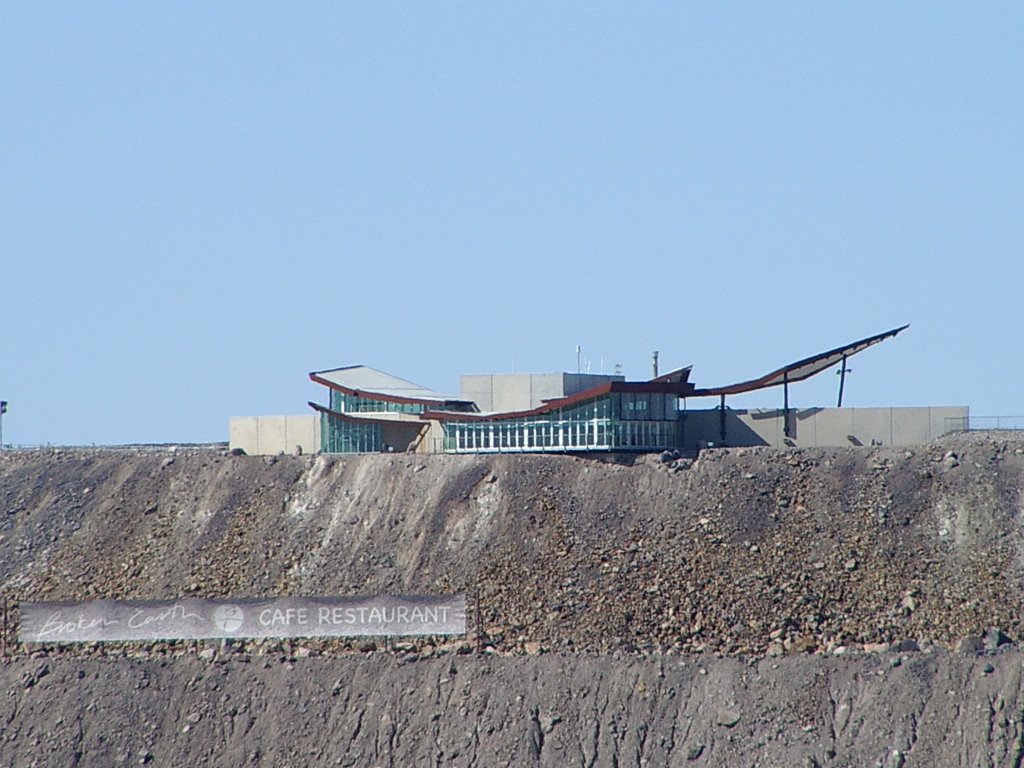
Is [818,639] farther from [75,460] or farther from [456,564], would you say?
[75,460]

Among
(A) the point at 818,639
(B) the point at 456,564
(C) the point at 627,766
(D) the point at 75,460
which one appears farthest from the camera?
(D) the point at 75,460

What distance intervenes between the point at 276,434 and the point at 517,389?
12675 millimetres

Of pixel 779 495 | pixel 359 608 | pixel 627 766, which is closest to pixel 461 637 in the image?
pixel 359 608

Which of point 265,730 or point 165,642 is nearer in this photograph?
point 265,730

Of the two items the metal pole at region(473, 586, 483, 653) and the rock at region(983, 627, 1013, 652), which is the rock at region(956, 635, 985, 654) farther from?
the metal pole at region(473, 586, 483, 653)

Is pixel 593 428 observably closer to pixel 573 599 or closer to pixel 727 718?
pixel 573 599

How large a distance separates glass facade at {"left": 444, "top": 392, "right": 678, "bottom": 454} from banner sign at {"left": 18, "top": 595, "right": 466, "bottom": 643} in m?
14.2

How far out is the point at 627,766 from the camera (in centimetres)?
6400

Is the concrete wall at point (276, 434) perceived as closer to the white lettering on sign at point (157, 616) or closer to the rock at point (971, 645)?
the white lettering on sign at point (157, 616)

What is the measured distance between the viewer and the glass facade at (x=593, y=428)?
8288 cm

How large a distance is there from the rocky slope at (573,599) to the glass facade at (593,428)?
2.05m

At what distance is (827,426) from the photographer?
277 ft

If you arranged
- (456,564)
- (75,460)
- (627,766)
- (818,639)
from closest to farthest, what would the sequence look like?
1. (627,766)
2. (818,639)
3. (456,564)
4. (75,460)

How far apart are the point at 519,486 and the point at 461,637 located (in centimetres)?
1000
